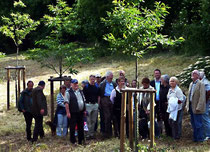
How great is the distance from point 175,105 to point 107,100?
1.89 meters

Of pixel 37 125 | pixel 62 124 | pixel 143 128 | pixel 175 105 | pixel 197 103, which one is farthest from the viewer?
pixel 62 124

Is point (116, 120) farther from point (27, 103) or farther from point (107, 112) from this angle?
point (27, 103)

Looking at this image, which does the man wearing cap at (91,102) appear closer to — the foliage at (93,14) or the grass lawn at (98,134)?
the grass lawn at (98,134)

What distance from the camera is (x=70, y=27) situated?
43.7ft

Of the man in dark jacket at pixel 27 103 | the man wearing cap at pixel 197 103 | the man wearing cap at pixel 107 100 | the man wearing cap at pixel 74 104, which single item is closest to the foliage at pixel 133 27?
the man wearing cap at pixel 197 103

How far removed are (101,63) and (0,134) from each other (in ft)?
49.7

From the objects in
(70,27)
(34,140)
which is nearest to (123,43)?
(34,140)


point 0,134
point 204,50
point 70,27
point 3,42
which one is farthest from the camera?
point 3,42

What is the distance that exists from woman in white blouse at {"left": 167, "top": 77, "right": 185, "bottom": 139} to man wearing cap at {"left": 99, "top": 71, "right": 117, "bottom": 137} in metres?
1.63

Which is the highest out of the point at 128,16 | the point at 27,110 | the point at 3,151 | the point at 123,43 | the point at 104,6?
the point at 104,6

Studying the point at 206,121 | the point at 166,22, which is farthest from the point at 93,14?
the point at 206,121

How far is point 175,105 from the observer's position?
9.12m

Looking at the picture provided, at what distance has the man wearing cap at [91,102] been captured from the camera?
10.1 meters

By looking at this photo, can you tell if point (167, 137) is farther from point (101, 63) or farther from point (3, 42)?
point (3, 42)
